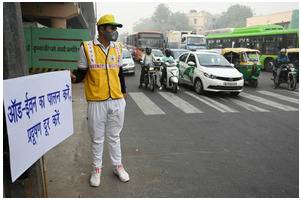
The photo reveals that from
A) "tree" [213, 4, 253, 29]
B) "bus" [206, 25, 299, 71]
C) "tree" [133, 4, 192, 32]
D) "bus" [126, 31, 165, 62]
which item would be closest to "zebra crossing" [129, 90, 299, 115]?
"bus" [206, 25, 299, 71]

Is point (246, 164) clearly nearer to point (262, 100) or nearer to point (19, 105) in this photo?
point (19, 105)

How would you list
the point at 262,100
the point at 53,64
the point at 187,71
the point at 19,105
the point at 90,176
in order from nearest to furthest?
the point at 19,105 < the point at 90,176 < the point at 53,64 < the point at 262,100 < the point at 187,71

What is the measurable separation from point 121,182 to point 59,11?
446 inches

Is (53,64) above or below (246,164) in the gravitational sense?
above

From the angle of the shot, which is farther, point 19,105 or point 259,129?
point 259,129

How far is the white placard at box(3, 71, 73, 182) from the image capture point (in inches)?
115

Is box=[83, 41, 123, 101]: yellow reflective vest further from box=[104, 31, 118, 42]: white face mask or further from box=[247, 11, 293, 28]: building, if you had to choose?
box=[247, 11, 293, 28]: building

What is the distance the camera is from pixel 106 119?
177 inches

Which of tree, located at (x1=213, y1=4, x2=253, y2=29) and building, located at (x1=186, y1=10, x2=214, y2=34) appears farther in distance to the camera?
building, located at (x1=186, y1=10, x2=214, y2=34)

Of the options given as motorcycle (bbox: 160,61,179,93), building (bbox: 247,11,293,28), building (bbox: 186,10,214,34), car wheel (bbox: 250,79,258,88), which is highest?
building (bbox: 186,10,214,34)

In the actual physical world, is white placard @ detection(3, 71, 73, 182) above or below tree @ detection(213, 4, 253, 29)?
below

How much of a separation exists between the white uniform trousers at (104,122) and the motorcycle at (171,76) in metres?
8.77

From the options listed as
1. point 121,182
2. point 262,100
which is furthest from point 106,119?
point 262,100

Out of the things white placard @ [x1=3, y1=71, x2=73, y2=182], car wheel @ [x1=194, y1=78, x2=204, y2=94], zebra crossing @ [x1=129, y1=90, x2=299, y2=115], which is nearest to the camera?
white placard @ [x1=3, y1=71, x2=73, y2=182]
